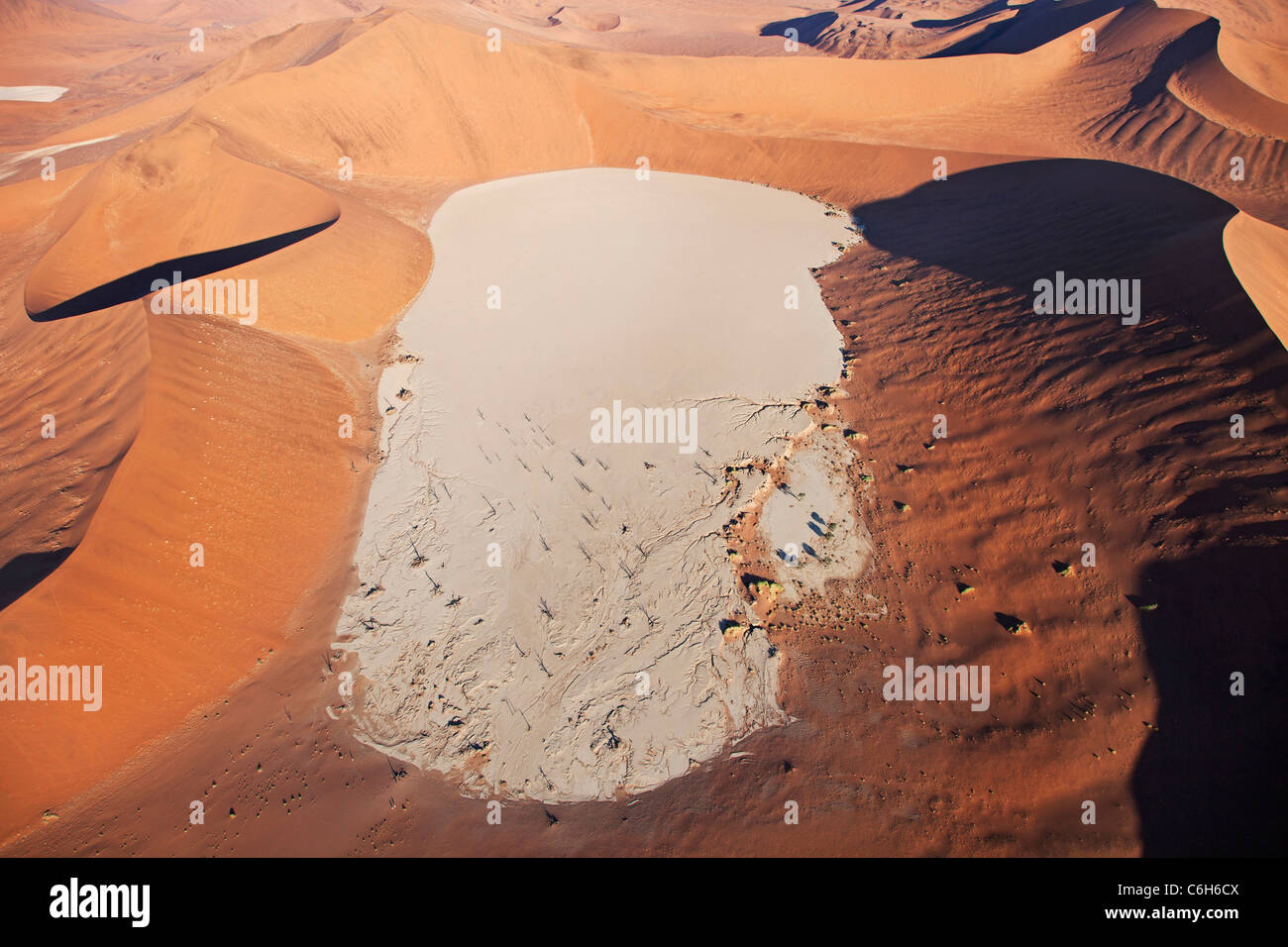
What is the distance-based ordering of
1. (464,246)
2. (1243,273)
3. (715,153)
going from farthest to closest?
(715,153) → (464,246) → (1243,273)

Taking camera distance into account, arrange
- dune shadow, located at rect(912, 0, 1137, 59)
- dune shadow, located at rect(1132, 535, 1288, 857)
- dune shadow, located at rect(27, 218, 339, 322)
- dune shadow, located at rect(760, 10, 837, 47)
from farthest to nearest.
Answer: dune shadow, located at rect(760, 10, 837, 47) → dune shadow, located at rect(912, 0, 1137, 59) → dune shadow, located at rect(27, 218, 339, 322) → dune shadow, located at rect(1132, 535, 1288, 857)

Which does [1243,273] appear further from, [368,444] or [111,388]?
[111,388]

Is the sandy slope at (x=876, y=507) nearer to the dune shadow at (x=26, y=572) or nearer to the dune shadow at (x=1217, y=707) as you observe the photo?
the dune shadow at (x=1217, y=707)

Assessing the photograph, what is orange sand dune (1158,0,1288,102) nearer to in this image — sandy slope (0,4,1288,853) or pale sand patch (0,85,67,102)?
sandy slope (0,4,1288,853)

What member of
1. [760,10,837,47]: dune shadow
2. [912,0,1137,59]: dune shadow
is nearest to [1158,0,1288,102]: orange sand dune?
[912,0,1137,59]: dune shadow

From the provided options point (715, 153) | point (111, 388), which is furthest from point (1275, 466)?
point (715, 153)

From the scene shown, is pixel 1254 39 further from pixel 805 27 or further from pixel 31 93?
pixel 31 93

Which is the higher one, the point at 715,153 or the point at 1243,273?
the point at 715,153
